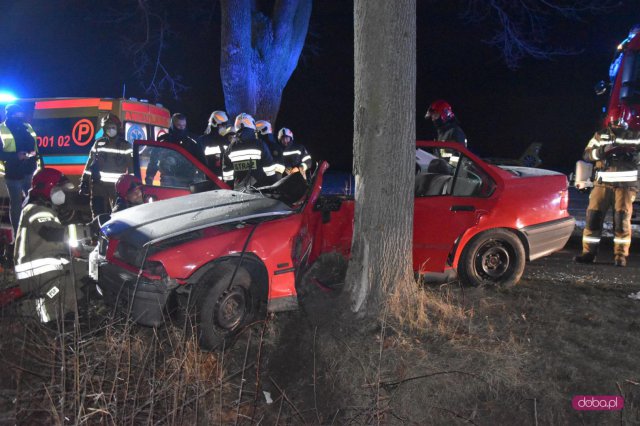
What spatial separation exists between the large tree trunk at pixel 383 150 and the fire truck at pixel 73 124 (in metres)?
6.86

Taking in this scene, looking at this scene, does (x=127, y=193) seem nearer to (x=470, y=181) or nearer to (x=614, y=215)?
(x=470, y=181)

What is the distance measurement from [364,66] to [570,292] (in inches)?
122

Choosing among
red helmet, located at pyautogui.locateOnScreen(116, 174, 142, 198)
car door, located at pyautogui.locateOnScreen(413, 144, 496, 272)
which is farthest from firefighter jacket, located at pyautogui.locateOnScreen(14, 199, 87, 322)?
car door, located at pyautogui.locateOnScreen(413, 144, 496, 272)

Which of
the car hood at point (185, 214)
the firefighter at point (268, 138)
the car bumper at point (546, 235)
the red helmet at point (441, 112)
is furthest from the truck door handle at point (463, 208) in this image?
the firefighter at point (268, 138)

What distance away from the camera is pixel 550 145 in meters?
30.7

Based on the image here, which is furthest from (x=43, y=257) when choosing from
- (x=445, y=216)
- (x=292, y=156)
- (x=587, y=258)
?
(x=587, y=258)

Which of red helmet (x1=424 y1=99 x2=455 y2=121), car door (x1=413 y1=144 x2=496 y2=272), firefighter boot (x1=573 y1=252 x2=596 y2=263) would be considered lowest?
firefighter boot (x1=573 y1=252 x2=596 y2=263)

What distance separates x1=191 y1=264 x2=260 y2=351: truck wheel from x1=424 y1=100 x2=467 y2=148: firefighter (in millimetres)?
3719

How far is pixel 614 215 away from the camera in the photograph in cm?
616

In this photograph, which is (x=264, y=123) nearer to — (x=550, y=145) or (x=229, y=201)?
(x=229, y=201)

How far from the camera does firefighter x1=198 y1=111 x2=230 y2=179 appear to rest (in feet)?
25.3

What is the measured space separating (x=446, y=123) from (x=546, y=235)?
83.1 inches

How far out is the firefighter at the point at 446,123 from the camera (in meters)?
6.34

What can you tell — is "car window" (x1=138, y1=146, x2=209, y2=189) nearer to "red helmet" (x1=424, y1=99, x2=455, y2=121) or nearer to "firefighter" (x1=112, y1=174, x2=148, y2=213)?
"firefighter" (x1=112, y1=174, x2=148, y2=213)
